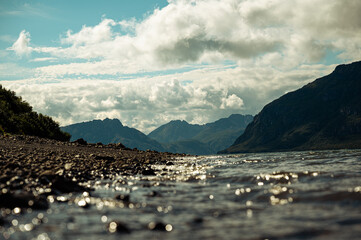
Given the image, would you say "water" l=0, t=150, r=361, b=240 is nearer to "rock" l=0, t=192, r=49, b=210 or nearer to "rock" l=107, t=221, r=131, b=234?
"rock" l=107, t=221, r=131, b=234

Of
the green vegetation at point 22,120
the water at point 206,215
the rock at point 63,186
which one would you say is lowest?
the water at point 206,215

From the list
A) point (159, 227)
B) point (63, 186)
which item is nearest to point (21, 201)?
point (63, 186)

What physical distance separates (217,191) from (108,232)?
6.70 meters

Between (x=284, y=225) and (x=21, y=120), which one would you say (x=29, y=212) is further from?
(x=21, y=120)

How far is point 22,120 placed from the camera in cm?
4953

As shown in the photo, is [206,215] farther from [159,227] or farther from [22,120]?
[22,120]

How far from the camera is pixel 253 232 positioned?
20.7 ft

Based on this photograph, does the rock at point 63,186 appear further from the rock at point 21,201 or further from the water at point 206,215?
the rock at point 21,201

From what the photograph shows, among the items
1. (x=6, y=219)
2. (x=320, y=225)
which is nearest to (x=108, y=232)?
(x=6, y=219)

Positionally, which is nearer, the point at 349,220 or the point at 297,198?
the point at 349,220

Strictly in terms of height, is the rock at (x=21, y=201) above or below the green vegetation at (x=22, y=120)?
below

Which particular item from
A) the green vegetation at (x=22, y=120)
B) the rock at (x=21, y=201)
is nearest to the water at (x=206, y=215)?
the rock at (x=21, y=201)

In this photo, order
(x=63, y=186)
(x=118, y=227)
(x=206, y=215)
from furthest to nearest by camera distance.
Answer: (x=63, y=186) < (x=206, y=215) < (x=118, y=227)

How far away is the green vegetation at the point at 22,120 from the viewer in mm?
45450
